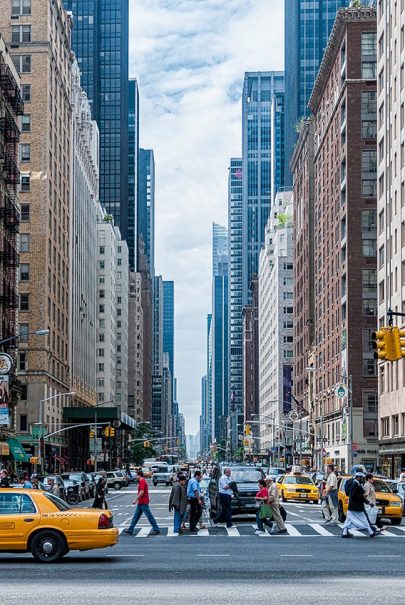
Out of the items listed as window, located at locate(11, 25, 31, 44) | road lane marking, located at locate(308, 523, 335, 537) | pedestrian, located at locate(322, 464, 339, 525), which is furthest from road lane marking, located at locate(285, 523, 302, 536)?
window, located at locate(11, 25, 31, 44)

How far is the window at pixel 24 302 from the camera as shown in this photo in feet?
333

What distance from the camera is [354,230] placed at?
319ft

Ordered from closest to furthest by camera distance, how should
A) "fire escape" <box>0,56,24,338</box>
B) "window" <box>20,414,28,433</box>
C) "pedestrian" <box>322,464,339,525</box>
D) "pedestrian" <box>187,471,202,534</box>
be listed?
"pedestrian" <box>187,471,202,534</box> < "pedestrian" <box>322,464,339,525</box> < "fire escape" <box>0,56,24,338</box> < "window" <box>20,414,28,433</box>

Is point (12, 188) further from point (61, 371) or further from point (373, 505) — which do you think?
point (373, 505)

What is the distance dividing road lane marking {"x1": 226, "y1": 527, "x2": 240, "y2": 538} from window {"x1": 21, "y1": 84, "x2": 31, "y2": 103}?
248 feet

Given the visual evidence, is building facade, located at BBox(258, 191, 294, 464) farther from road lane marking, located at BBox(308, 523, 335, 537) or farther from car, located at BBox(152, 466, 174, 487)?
road lane marking, located at BBox(308, 523, 335, 537)

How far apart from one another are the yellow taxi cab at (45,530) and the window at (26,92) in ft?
281

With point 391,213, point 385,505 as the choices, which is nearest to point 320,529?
point 385,505

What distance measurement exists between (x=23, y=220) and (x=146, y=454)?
334ft

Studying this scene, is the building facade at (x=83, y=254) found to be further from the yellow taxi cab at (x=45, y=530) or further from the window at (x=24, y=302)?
the yellow taxi cab at (x=45, y=530)

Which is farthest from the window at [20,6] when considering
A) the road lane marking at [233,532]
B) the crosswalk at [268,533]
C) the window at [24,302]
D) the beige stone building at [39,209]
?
the road lane marking at [233,532]

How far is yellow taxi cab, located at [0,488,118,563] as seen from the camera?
2233cm

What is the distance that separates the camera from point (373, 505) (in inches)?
1247

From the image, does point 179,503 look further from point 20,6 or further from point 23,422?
point 20,6
